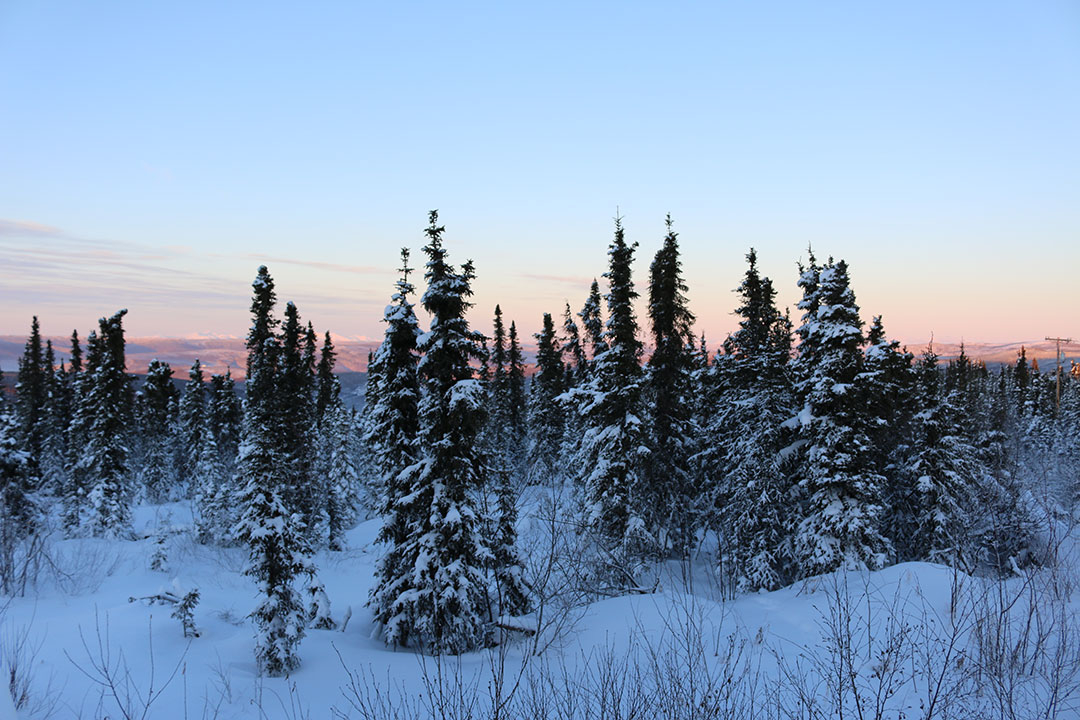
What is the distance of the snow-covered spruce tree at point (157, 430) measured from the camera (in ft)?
187

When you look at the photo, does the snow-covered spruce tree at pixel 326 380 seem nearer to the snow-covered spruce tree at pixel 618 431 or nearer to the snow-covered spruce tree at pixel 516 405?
the snow-covered spruce tree at pixel 516 405

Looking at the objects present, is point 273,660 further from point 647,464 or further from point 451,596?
point 647,464

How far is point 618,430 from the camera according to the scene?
24312 millimetres

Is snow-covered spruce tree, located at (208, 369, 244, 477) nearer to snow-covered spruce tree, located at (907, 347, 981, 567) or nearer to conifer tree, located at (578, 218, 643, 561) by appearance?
conifer tree, located at (578, 218, 643, 561)

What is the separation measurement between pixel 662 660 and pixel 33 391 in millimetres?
81090

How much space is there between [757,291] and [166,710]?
2527cm

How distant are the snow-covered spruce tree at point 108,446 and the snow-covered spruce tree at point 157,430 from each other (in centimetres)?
1715

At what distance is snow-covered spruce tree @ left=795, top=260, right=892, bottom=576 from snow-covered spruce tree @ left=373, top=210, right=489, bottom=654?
13.2 metres

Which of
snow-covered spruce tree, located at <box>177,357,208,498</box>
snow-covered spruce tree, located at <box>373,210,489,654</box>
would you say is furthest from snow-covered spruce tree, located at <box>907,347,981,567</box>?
snow-covered spruce tree, located at <box>177,357,208,498</box>

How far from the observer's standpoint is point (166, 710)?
10.1m

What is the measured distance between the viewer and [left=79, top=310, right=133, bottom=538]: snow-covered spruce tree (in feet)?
120

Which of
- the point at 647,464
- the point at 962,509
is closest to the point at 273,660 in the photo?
the point at 647,464

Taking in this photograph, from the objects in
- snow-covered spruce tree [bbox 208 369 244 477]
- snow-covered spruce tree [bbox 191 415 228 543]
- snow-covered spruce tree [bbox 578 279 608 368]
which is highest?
snow-covered spruce tree [bbox 578 279 608 368]

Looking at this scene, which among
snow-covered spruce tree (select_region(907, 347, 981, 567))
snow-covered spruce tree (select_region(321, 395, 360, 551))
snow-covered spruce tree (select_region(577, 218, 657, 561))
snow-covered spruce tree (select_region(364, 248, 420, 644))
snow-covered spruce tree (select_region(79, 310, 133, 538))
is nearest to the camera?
snow-covered spruce tree (select_region(364, 248, 420, 644))
